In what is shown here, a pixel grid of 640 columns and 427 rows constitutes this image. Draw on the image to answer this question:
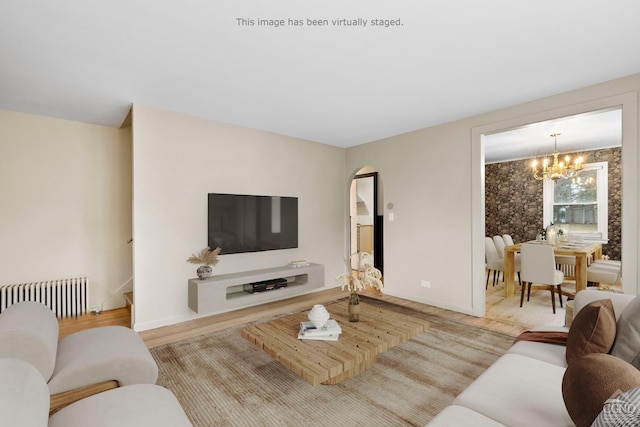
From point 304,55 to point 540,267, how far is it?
386 cm

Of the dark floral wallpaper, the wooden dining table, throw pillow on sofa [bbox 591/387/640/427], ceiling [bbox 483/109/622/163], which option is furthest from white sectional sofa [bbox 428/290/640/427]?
the dark floral wallpaper

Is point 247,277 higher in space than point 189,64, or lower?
lower

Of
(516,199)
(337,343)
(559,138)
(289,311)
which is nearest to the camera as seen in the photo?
(337,343)

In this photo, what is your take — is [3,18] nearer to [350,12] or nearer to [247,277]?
[350,12]

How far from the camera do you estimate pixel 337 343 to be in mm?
2160

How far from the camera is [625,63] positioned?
2488mm

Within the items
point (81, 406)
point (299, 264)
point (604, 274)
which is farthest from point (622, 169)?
point (81, 406)

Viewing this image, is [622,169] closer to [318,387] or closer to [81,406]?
[318,387]

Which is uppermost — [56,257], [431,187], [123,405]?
[431,187]

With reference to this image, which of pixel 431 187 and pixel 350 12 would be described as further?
pixel 431 187

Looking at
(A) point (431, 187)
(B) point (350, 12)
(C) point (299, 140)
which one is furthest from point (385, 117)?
(B) point (350, 12)

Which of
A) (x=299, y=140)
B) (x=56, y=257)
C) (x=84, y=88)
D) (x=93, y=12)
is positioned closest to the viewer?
(x=93, y=12)

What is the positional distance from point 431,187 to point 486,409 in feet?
10.7

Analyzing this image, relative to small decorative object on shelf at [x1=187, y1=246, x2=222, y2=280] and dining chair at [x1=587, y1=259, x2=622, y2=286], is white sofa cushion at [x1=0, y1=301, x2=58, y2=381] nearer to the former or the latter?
small decorative object on shelf at [x1=187, y1=246, x2=222, y2=280]
